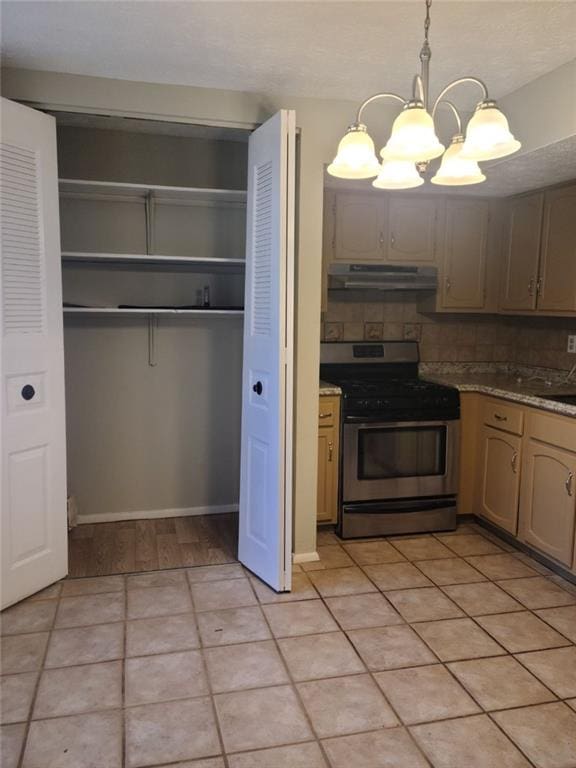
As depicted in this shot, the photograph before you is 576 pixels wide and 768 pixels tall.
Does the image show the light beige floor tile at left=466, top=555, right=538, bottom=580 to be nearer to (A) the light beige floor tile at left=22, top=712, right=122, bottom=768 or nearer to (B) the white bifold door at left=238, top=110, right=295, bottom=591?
(B) the white bifold door at left=238, top=110, right=295, bottom=591

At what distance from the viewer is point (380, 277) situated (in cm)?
375

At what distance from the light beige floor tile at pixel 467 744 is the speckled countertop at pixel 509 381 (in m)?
1.55

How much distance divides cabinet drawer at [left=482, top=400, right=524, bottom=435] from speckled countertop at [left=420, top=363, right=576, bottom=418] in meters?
0.06

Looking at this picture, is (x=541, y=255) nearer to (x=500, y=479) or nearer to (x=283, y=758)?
(x=500, y=479)

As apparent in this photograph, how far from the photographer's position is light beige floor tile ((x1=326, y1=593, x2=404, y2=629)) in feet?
8.66

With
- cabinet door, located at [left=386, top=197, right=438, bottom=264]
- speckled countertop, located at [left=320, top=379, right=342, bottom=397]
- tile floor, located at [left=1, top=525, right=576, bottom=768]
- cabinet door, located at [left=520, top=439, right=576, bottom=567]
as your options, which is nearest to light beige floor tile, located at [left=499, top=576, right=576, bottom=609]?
tile floor, located at [left=1, top=525, right=576, bottom=768]

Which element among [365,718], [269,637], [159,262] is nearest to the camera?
[365,718]

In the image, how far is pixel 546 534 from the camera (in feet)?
10.4

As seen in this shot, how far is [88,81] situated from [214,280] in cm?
134

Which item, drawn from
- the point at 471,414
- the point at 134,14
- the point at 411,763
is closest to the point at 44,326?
the point at 134,14

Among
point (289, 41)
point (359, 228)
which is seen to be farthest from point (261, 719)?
point (359, 228)

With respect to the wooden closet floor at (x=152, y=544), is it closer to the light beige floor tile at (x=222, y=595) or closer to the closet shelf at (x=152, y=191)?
the light beige floor tile at (x=222, y=595)

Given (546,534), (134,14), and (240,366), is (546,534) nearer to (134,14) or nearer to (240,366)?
(240,366)

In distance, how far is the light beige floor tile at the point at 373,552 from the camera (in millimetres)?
3294
